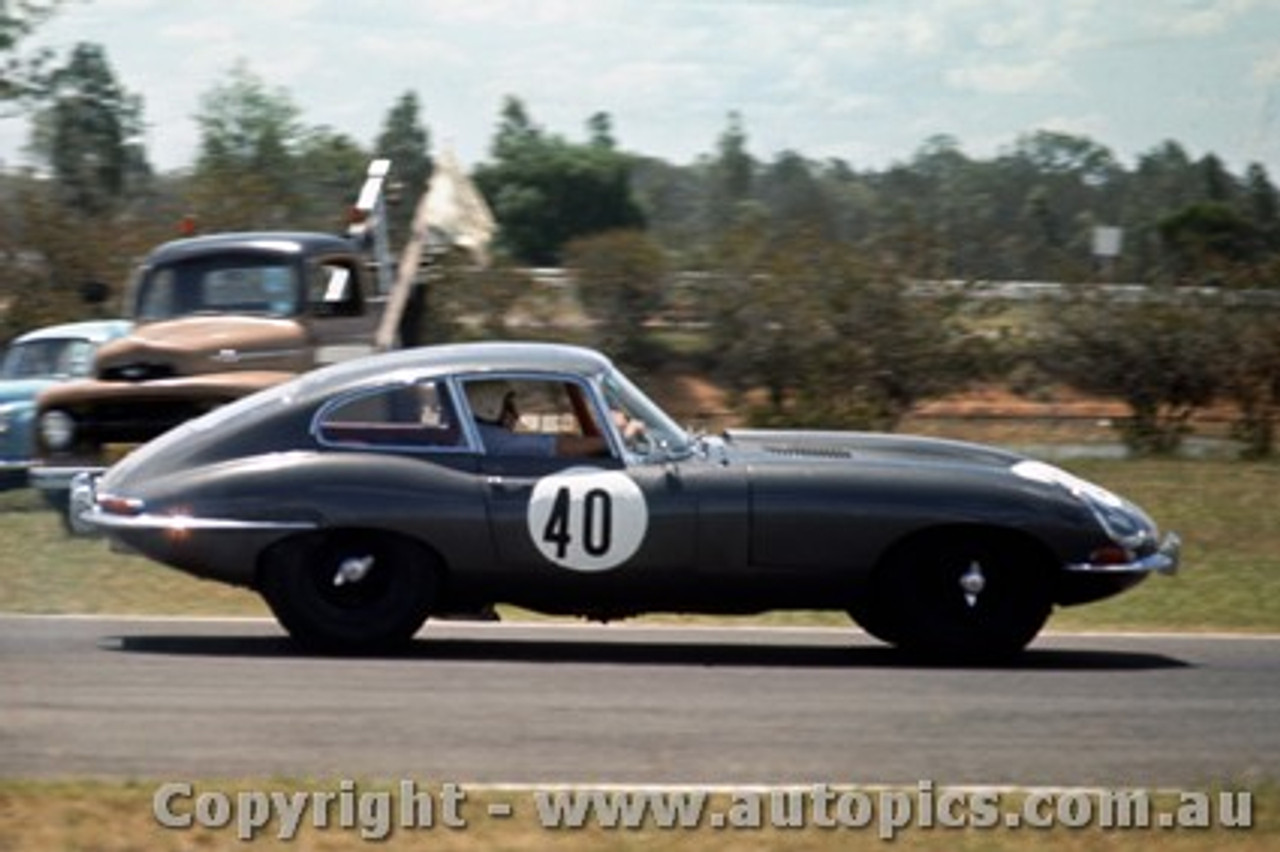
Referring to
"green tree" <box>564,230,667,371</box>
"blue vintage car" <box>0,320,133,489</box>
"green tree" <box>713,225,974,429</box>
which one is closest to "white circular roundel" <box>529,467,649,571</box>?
"blue vintage car" <box>0,320,133,489</box>

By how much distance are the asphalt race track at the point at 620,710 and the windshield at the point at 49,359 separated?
9.86m

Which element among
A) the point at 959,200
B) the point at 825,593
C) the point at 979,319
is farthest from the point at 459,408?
the point at 959,200

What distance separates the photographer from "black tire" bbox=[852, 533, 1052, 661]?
12211mm

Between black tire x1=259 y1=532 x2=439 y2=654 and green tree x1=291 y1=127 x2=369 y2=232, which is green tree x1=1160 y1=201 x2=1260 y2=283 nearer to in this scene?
green tree x1=291 y1=127 x2=369 y2=232

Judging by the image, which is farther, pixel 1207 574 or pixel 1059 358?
pixel 1059 358

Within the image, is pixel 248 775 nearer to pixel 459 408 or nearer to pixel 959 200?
pixel 459 408

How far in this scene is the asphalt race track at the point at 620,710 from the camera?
30.4ft

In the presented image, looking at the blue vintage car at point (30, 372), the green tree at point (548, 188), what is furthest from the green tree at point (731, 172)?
the blue vintage car at point (30, 372)

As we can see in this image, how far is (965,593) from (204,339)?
8.78 meters

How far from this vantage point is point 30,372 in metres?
23.0

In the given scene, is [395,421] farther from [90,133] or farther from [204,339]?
[90,133]

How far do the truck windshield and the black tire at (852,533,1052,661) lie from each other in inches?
350

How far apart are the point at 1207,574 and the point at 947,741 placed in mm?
8294

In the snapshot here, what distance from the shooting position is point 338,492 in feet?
39.5
